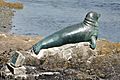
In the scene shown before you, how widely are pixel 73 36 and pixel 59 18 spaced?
16.8m

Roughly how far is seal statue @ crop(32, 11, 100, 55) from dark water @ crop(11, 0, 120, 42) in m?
9.46

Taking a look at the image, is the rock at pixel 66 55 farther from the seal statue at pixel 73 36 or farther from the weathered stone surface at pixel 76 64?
the seal statue at pixel 73 36

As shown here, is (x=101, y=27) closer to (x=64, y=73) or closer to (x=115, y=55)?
(x=115, y=55)

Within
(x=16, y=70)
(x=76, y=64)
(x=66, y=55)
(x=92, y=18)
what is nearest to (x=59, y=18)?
(x=92, y=18)

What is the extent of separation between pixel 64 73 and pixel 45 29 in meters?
13.6

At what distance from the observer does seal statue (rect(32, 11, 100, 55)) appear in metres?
10.9

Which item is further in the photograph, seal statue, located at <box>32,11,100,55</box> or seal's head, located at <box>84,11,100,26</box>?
seal's head, located at <box>84,11,100,26</box>

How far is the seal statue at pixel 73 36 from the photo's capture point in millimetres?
10914

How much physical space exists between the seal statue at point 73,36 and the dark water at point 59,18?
9.46m

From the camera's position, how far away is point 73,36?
36.3 feet

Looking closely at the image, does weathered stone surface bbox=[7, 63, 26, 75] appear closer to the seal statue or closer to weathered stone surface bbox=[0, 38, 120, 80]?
weathered stone surface bbox=[0, 38, 120, 80]

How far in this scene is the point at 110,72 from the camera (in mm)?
10258

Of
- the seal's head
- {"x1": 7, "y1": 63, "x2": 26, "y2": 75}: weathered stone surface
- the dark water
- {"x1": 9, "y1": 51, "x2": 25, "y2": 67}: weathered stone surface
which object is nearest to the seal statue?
the seal's head

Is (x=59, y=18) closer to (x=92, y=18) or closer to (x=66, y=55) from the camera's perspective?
(x=92, y=18)
